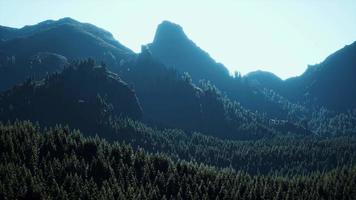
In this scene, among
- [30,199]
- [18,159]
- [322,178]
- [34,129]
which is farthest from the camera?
[322,178]

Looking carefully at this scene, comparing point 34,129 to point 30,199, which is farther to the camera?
point 34,129

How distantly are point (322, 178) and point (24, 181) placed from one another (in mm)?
124915

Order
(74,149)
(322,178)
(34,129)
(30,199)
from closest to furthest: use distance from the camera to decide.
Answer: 1. (30,199)
2. (74,149)
3. (34,129)
4. (322,178)

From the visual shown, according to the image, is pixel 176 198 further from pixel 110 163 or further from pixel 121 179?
pixel 110 163

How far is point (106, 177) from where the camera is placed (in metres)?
141

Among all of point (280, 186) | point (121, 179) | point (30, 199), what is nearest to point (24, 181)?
point (30, 199)

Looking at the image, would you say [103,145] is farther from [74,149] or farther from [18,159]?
[18,159]

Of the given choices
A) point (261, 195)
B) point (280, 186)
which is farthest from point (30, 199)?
point (280, 186)

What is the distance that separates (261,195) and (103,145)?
60.9m

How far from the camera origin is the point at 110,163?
152 metres

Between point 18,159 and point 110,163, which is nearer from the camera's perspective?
point 18,159

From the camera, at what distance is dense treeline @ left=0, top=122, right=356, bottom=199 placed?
397ft

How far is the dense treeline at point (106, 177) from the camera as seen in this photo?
397 ft

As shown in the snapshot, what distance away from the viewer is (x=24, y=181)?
4609 inches
